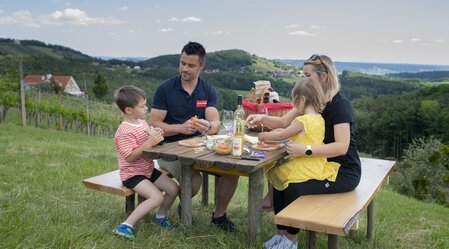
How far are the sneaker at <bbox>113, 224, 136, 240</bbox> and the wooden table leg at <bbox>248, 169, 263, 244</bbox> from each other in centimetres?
93

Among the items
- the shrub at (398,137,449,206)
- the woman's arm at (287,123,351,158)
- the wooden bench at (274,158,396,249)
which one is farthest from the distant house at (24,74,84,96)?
the wooden bench at (274,158,396,249)

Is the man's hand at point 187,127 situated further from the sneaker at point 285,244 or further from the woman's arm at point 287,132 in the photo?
the sneaker at point 285,244

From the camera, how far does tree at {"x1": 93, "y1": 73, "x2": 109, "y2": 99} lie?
191 ft

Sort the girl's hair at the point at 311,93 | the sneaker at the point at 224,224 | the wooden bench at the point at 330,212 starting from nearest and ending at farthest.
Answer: the wooden bench at the point at 330,212
the girl's hair at the point at 311,93
the sneaker at the point at 224,224

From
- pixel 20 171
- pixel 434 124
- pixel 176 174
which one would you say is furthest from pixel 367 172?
pixel 434 124

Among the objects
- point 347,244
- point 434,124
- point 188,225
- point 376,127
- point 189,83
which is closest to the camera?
point 188,225

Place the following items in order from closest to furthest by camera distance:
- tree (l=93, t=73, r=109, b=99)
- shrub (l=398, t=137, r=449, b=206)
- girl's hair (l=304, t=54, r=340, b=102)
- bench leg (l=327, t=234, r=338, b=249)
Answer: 1. bench leg (l=327, t=234, r=338, b=249)
2. girl's hair (l=304, t=54, r=340, b=102)
3. shrub (l=398, t=137, r=449, b=206)
4. tree (l=93, t=73, r=109, b=99)

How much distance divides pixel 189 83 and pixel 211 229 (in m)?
1.47

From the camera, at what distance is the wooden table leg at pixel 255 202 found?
3.26 meters

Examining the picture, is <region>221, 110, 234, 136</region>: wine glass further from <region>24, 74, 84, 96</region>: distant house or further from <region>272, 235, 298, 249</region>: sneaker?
<region>24, 74, 84, 96</region>: distant house

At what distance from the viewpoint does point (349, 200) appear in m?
3.10

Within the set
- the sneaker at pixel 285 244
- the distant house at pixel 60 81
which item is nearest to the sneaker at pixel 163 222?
the sneaker at pixel 285 244

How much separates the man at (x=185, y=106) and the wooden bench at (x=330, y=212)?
1158 millimetres

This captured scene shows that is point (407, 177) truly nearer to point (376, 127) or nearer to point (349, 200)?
point (349, 200)
